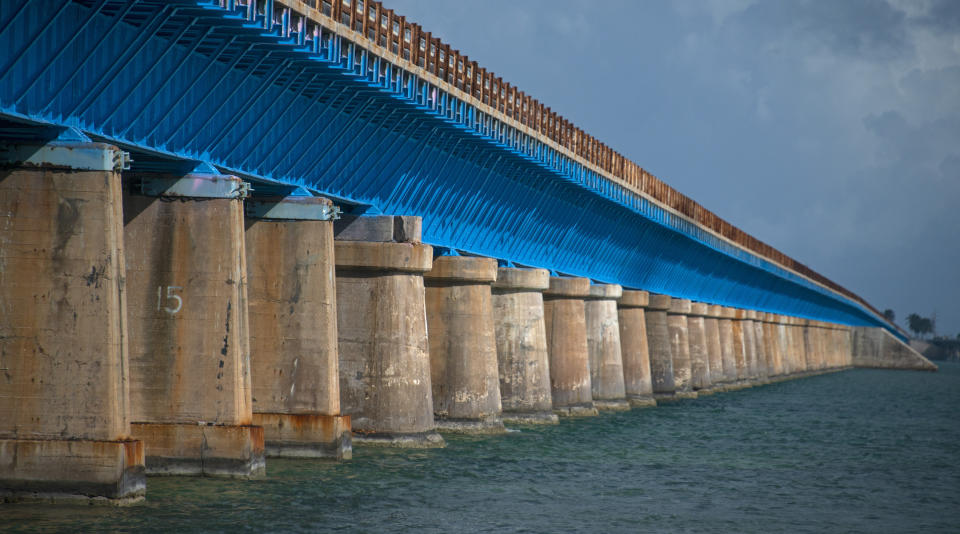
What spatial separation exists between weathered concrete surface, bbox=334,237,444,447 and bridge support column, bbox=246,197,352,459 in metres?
2.81

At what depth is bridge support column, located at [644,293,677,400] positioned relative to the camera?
60.4 metres

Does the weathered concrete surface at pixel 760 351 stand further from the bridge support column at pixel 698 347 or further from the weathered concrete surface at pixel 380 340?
the weathered concrete surface at pixel 380 340

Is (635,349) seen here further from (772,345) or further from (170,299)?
(772,345)

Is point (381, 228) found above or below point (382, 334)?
above

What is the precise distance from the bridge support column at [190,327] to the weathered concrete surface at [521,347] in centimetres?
1862

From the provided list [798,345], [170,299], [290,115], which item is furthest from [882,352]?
[170,299]

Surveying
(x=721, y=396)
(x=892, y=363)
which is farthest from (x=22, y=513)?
(x=892, y=363)

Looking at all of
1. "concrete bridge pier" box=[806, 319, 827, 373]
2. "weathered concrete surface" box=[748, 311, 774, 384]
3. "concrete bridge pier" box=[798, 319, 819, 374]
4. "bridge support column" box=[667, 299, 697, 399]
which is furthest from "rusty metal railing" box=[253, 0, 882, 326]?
"concrete bridge pier" box=[806, 319, 827, 373]

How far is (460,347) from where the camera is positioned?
35.1 metres

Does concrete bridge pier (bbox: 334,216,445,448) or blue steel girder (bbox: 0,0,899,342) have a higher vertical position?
blue steel girder (bbox: 0,0,899,342)

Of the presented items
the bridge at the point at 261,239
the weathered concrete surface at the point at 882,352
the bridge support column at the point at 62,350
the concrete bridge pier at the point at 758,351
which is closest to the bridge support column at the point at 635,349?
the bridge at the point at 261,239

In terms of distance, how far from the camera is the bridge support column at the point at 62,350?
1850cm

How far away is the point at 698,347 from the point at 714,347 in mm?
5672

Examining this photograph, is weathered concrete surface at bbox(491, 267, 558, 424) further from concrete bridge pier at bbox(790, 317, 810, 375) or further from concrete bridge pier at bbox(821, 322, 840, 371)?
concrete bridge pier at bbox(821, 322, 840, 371)
